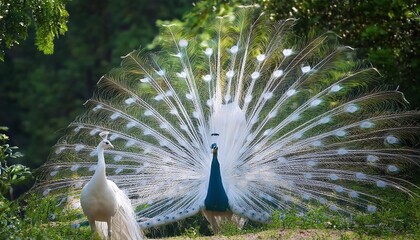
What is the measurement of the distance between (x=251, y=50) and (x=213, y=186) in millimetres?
1677

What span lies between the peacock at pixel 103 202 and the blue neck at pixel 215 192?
1.62 meters

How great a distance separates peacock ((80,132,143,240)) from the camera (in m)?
10.1

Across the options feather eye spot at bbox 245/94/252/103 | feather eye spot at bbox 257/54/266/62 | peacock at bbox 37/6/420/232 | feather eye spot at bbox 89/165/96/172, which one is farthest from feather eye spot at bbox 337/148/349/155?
feather eye spot at bbox 89/165/96/172

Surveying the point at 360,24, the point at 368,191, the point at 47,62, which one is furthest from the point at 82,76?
the point at 368,191

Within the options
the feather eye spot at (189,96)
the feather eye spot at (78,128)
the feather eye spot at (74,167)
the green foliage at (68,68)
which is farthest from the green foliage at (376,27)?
the green foliage at (68,68)

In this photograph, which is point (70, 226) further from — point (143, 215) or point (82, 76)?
point (82, 76)

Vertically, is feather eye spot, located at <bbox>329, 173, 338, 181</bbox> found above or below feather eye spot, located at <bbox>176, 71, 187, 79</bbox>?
below

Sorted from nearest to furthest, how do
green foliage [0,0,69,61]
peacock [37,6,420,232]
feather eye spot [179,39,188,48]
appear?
green foliage [0,0,69,61] → peacock [37,6,420,232] → feather eye spot [179,39,188,48]

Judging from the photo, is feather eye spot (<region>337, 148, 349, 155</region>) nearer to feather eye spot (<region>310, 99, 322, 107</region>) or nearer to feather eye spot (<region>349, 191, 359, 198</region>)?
feather eye spot (<region>349, 191, 359, 198</region>)

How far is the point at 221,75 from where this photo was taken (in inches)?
512

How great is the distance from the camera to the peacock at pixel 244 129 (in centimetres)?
1233

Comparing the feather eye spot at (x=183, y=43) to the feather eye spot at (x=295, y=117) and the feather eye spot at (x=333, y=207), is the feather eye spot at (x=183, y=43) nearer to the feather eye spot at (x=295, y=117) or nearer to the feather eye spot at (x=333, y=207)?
the feather eye spot at (x=295, y=117)

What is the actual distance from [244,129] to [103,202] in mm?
2852

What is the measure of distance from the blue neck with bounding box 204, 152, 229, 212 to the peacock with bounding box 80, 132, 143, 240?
1.62 m
